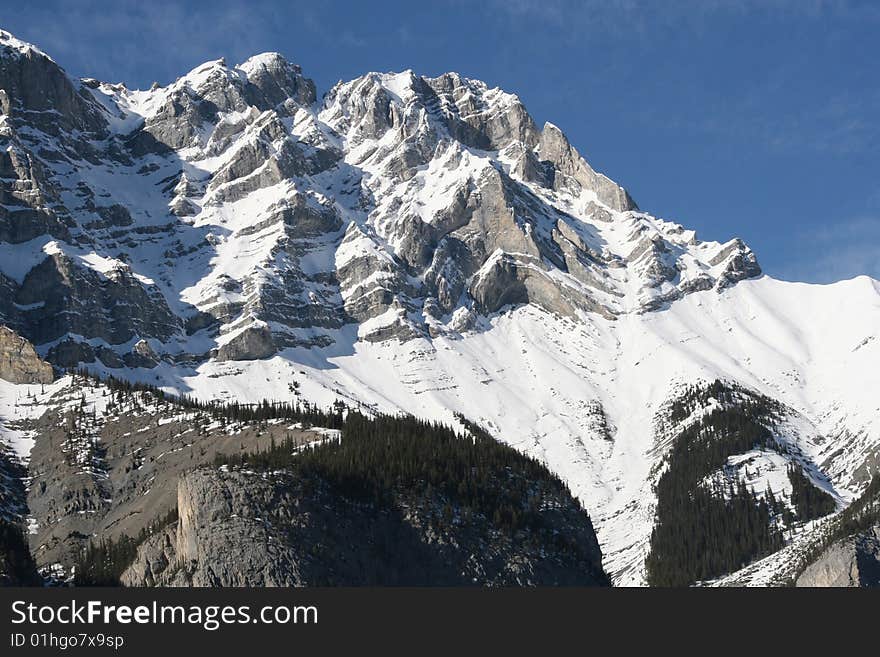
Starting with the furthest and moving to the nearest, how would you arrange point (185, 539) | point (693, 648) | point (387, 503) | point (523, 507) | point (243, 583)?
1. point (523, 507)
2. point (387, 503)
3. point (185, 539)
4. point (243, 583)
5. point (693, 648)

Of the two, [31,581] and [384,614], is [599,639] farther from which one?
[31,581]

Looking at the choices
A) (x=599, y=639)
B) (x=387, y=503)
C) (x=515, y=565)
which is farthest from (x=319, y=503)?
(x=599, y=639)

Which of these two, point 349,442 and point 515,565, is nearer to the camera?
point 515,565

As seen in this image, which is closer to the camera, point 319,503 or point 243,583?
point 243,583

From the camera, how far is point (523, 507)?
640 ft

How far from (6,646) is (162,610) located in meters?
12.1

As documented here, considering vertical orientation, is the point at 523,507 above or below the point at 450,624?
above

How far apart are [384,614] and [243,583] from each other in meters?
47.8

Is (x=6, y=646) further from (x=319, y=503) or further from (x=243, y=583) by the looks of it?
(x=319, y=503)

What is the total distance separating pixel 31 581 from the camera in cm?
17312

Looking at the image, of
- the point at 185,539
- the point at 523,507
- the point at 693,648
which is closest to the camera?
the point at 693,648

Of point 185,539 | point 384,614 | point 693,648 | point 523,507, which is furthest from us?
point 523,507

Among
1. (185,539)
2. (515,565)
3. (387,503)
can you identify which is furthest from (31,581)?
(515,565)

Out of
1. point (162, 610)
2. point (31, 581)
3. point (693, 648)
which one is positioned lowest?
point (693, 648)
